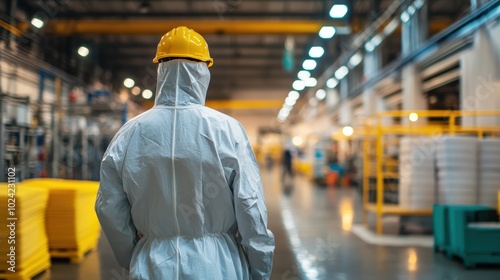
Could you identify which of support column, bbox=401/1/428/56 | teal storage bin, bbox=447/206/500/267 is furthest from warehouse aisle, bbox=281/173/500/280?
support column, bbox=401/1/428/56

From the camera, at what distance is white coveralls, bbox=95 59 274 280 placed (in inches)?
68.1

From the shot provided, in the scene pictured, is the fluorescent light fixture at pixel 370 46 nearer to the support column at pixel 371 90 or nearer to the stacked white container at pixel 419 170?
the support column at pixel 371 90

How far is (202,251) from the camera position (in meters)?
1.72

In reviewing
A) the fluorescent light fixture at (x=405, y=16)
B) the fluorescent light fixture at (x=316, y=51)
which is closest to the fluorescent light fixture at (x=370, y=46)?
the fluorescent light fixture at (x=405, y=16)

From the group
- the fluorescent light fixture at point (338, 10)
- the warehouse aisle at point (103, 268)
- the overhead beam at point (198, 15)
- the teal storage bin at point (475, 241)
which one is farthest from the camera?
the overhead beam at point (198, 15)

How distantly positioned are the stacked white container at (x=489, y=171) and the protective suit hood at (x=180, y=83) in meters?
6.01

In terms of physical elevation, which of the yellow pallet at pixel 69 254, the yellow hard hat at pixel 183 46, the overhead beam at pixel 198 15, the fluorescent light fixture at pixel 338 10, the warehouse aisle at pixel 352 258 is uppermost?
the overhead beam at pixel 198 15

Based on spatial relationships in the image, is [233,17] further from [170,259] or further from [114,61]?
[170,259]

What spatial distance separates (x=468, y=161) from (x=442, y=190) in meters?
0.62

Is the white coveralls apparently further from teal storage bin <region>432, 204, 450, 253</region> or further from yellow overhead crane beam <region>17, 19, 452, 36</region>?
yellow overhead crane beam <region>17, 19, 452, 36</region>

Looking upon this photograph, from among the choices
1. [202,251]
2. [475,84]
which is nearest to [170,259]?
[202,251]

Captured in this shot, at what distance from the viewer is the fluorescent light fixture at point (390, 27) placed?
1207 centimetres

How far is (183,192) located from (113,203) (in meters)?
0.30

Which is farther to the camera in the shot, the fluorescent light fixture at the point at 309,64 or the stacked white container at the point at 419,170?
the fluorescent light fixture at the point at 309,64
